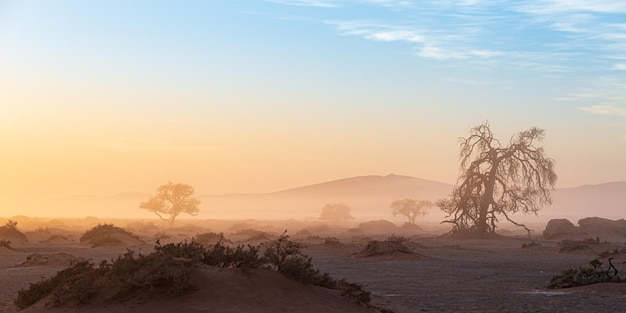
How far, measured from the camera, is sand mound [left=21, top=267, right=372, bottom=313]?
44.0 ft

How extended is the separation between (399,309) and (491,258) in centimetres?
2463

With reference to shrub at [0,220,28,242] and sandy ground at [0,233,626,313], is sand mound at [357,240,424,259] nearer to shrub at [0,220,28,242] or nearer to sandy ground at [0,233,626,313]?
sandy ground at [0,233,626,313]

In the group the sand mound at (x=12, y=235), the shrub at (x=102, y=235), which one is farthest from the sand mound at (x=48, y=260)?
the sand mound at (x=12, y=235)

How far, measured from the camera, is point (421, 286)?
80.4 ft

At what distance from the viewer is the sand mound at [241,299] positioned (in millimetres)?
13422

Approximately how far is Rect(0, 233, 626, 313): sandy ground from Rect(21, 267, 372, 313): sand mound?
0.02 meters

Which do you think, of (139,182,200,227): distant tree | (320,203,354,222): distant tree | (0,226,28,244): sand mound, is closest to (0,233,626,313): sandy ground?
(0,226,28,244): sand mound

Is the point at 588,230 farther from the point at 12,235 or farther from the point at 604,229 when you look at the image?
the point at 12,235

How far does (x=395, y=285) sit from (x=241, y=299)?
11.9 m

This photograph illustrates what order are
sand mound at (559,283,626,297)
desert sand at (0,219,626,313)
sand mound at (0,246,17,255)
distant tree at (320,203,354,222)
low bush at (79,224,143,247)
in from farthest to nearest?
1. distant tree at (320,203,354,222)
2. low bush at (79,224,143,247)
3. sand mound at (0,246,17,255)
4. sand mound at (559,283,626,297)
5. desert sand at (0,219,626,313)

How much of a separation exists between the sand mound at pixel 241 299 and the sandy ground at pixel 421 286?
0.07 ft

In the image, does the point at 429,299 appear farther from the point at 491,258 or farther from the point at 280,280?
the point at 491,258

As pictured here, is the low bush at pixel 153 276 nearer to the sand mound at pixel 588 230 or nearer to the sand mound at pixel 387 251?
the sand mound at pixel 387 251

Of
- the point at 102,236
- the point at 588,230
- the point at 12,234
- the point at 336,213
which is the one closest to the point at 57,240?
the point at 12,234
